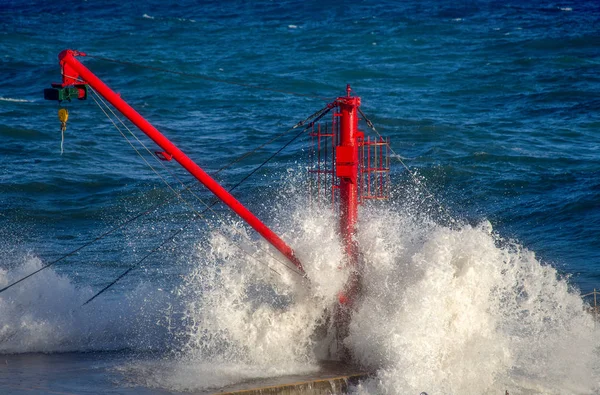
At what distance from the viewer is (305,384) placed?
1413 centimetres

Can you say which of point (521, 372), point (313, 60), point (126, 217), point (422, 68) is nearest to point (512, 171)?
point (126, 217)

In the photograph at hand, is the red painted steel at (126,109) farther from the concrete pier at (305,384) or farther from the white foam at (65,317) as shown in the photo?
the white foam at (65,317)

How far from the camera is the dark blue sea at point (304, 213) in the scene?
15.0 meters

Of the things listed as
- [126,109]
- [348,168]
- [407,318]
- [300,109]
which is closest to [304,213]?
[348,168]

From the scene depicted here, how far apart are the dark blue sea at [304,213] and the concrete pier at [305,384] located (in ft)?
0.99

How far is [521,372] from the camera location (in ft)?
50.8

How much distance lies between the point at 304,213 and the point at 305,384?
376 centimetres

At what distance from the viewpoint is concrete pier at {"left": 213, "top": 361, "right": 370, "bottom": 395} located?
13.8m

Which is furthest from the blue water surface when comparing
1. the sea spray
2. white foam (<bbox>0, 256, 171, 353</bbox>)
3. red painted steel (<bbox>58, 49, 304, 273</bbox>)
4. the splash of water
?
the sea spray

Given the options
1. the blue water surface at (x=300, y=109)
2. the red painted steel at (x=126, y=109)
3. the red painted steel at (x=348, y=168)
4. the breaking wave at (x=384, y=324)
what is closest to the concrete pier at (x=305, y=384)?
the breaking wave at (x=384, y=324)

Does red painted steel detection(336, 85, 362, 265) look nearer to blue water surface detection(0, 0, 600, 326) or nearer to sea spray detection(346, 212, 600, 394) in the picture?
sea spray detection(346, 212, 600, 394)

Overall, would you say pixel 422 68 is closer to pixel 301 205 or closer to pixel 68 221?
pixel 68 221

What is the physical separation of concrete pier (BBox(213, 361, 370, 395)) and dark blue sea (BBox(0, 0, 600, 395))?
0.30 meters

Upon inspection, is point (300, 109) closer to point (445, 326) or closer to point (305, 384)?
point (445, 326)
